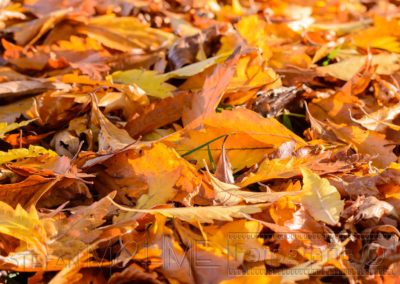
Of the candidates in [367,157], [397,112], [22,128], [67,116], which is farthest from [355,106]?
[22,128]

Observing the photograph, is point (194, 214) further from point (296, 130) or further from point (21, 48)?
point (21, 48)

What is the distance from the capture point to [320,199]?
3.77 ft

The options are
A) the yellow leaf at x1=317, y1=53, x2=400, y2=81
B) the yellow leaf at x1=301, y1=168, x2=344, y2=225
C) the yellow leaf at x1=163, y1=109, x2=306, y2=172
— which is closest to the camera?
the yellow leaf at x1=301, y1=168, x2=344, y2=225

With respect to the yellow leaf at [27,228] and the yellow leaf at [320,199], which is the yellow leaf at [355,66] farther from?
the yellow leaf at [27,228]

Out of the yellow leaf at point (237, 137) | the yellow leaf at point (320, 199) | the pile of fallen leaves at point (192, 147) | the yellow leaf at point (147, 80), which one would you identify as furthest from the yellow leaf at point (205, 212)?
the yellow leaf at point (147, 80)

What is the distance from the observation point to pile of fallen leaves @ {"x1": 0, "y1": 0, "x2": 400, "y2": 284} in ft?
3.49

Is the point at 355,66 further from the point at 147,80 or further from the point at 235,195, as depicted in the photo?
the point at 235,195

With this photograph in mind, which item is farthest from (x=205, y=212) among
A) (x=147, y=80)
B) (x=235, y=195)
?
(x=147, y=80)

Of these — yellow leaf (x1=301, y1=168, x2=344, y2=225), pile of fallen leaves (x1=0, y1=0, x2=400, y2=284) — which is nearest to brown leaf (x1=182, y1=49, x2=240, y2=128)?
pile of fallen leaves (x1=0, y1=0, x2=400, y2=284)

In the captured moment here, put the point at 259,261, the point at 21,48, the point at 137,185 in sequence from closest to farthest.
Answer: the point at 259,261, the point at 137,185, the point at 21,48

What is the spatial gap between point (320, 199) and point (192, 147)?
0.35 metres

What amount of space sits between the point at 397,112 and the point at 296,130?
26 centimetres

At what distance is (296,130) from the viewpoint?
159 cm

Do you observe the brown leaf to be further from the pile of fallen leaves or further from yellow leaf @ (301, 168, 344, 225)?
yellow leaf @ (301, 168, 344, 225)
